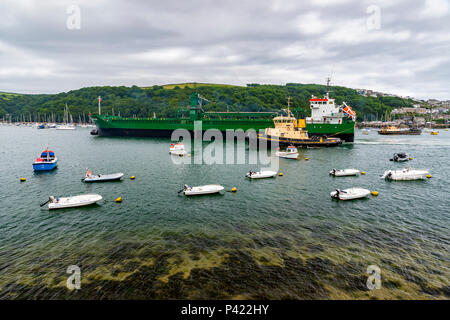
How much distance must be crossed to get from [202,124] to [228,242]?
8868 centimetres

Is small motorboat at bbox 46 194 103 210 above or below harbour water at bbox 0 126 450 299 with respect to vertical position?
above

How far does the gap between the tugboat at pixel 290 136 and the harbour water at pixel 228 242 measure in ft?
117

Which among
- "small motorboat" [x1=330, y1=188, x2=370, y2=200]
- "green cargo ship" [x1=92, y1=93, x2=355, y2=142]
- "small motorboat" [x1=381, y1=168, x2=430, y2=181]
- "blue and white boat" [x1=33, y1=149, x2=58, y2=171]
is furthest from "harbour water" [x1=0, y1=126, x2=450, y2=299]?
"green cargo ship" [x1=92, y1=93, x2=355, y2=142]

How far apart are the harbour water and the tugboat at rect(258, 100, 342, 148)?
3577 cm

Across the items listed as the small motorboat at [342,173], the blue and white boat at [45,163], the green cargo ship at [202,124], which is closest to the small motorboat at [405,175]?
the small motorboat at [342,173]

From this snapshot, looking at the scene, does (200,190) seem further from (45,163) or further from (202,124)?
(202,124)

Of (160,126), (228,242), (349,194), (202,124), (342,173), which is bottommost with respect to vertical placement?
(228,242)

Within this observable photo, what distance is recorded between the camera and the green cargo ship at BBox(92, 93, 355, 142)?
3307 inches

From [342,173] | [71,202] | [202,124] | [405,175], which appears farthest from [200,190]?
[202,124]

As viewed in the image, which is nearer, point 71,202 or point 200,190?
point 71,202

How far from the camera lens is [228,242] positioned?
59.5ft

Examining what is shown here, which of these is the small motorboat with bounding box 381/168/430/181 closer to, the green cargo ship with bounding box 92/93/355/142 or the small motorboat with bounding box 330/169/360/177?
the small motorboat with bounding box 330/169/360/177

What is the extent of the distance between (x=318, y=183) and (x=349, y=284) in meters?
23.0
